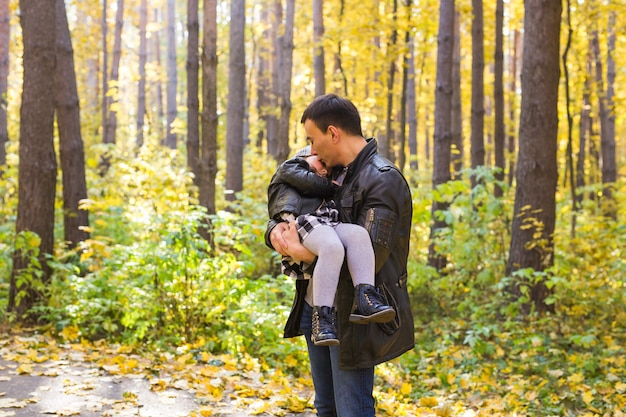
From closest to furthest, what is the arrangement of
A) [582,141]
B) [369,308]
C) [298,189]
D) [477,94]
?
[369,308] → [298,189] → [477,94] → [582,141]

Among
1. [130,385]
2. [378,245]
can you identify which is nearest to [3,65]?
[130,385]

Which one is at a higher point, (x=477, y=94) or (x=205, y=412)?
(x=477, y=94)

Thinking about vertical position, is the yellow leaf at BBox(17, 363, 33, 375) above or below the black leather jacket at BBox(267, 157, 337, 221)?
below

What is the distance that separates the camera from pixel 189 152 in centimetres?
1485

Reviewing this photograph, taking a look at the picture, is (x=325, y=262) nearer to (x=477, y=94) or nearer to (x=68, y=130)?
(x=68, y=130)

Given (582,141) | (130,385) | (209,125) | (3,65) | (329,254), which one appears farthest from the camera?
(582,141)

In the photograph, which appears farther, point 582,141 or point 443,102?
point 582,141

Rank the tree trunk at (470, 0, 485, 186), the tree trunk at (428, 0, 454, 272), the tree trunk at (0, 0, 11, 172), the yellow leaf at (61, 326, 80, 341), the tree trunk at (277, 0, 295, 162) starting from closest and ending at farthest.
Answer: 1. the yellow leaf at (61, 326, 80, 341)
2. the tree trunk at (428, 0, 454, 272)
3. the tree trunk at (470, 0, 485, 186)
4. the tree trunk at (277, 0, 295, 162)
5. the tree trunk at (0, 0, 11, 172)

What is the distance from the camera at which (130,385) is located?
253 inches

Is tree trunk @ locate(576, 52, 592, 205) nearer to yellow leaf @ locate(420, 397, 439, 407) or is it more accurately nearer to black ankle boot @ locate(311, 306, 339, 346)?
yellow leaf @ locate(420, 397, 439, 407)

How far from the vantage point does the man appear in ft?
10.4

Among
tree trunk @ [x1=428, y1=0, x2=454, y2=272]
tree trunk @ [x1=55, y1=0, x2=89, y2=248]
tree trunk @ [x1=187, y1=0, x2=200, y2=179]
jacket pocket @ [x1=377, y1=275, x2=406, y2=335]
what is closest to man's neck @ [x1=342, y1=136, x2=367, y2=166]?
jacket pocket @ [x1=377, y1=275, x2=406, y2=335]

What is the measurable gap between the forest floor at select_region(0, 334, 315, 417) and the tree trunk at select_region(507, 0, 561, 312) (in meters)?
4.34

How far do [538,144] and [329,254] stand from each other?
7.19m
